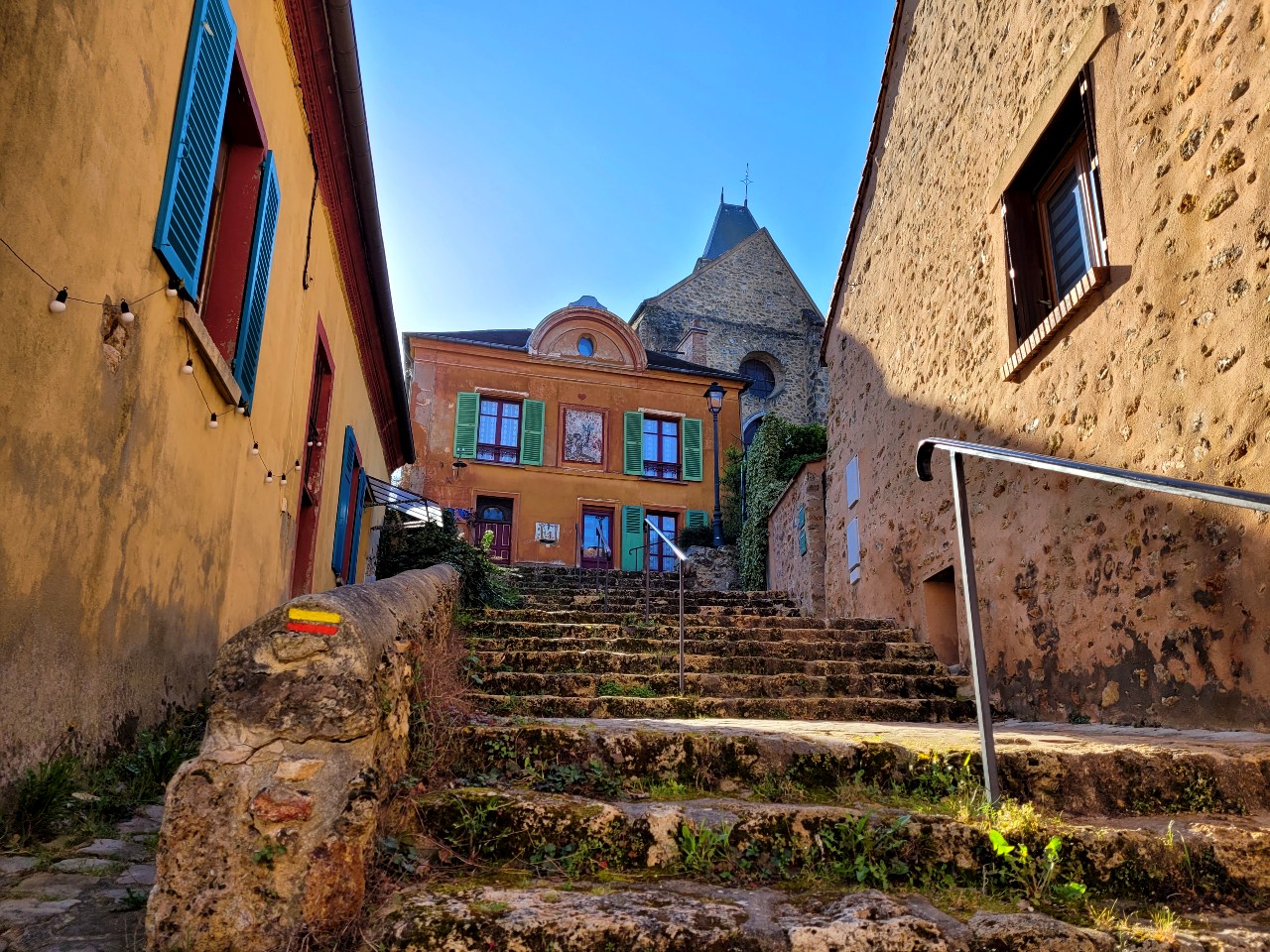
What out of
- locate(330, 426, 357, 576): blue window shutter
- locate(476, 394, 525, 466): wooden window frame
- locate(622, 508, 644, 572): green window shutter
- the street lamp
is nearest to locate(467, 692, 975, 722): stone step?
locate(330, 426, 357, 576): blue window shutter

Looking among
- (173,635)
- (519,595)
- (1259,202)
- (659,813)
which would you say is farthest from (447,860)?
(519,595)

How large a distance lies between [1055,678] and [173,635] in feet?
14.3

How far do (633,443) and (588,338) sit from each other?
8.54 ft

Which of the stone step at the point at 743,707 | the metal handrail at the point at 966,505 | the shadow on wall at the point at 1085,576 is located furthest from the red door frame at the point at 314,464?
the metal handrail at the point at 966,505

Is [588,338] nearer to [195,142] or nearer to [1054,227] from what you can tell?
[1054,227]

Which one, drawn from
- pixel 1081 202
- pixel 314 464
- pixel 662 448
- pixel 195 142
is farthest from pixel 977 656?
pixel 662 448

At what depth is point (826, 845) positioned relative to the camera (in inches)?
101

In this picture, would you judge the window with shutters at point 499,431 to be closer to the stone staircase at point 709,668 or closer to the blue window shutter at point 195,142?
the stone staircase at point 709,668

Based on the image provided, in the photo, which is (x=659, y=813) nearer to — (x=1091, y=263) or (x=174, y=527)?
(x=174, y=527)

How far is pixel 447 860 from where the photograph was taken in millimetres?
2402

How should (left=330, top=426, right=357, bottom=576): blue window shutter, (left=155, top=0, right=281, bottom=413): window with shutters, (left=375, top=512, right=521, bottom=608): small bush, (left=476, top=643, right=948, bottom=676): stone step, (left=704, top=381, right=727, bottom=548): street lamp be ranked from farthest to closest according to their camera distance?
(left=704, top=381, right=727, bottom=548): street lamp, (left=330, top=426, right=357, bottom=576): blue window shutter, (left=375, top=512, right=521, bottom=608): small bush, (left=476, top=643, right=948, bottom=676): stone step, (left=155, top=0, right=281, bottom=413): window with shutters

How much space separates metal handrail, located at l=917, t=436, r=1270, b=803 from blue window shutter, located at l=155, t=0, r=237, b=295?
298cm

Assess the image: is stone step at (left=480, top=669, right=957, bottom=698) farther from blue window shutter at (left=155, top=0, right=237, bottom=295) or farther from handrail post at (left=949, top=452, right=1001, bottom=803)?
blue window shutter at (left=155, top=0, right=237, bottom=295)

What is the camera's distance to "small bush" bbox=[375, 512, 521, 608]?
27.1 feet
